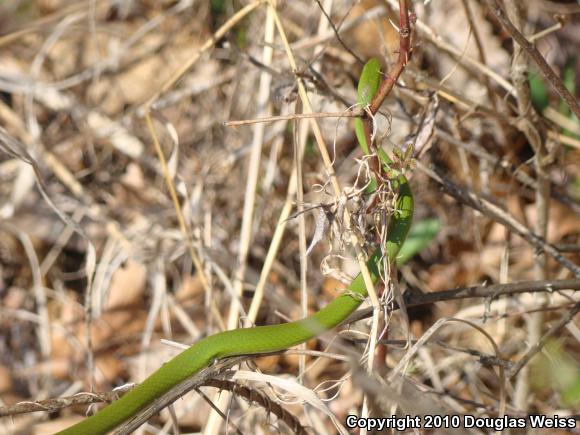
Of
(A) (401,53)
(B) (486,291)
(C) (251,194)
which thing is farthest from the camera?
(C) (251,194)

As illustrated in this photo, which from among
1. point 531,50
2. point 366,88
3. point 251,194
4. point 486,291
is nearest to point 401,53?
point 366,88

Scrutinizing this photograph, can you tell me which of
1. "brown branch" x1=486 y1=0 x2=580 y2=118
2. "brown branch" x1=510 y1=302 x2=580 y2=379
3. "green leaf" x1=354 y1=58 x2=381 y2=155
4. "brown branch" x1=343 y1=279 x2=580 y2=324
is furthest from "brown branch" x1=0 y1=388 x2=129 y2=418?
"brown branch" x1=486 y1=0 x2=580 y2=118

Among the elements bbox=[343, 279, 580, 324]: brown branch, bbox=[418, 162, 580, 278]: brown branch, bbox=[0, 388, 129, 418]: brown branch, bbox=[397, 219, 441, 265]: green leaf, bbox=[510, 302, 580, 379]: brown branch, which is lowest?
bbox=[0, 388, 129, 418]: brown branch

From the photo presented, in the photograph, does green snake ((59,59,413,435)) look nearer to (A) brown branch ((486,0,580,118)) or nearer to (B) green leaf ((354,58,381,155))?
(B) green leaf ((354,58,381,155))

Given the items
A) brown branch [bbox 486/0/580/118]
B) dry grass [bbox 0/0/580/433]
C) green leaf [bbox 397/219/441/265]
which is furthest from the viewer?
green leaf [bbox 397/219/441/265]

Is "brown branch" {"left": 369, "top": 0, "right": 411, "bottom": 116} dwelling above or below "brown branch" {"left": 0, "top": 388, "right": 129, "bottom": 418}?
above

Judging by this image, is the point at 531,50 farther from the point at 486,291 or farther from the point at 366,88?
the point at 486,291

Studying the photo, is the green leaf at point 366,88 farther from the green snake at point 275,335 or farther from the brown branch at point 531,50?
the brown branch at point 531,50

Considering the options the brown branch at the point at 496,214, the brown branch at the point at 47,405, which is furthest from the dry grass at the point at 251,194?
the brown branch at the point at 47,405
